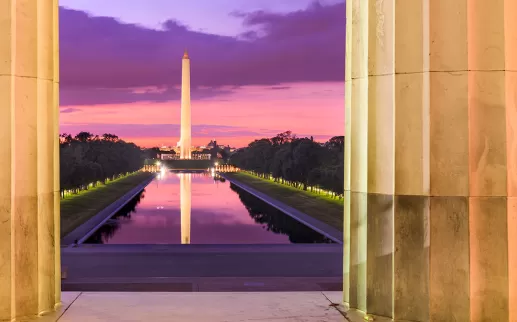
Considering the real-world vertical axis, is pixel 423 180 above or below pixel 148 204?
above

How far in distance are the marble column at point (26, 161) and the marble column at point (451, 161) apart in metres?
5.17

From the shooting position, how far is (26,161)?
9758 mm

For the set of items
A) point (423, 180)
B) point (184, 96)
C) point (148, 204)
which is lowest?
point (148, 204)

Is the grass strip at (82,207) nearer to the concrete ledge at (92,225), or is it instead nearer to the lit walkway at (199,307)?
the concrete ledge at (92,225)

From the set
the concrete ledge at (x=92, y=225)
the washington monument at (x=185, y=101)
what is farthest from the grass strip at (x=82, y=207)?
the washington monument at (x=185, y=101)

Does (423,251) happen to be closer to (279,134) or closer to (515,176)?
(515,176)

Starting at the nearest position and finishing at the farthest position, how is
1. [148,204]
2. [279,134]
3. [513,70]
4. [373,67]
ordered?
[513,70] < [373,67] < [148,204] < [279,134]

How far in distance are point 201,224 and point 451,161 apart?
39.0 m

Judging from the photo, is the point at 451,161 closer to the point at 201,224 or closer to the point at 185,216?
the point at 201,224

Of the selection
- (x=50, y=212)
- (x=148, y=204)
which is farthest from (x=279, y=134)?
(x=50, y=212)

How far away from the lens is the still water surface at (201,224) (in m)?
38.9

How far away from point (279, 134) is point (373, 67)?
145 metres

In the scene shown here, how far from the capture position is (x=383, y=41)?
9719 mm

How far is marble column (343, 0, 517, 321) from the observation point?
915 centimetres
